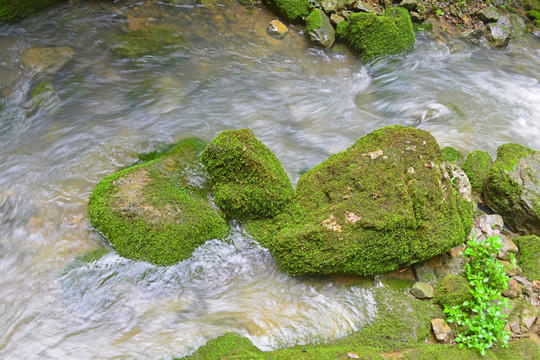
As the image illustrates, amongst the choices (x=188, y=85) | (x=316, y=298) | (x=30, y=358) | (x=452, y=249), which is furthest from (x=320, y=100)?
(x=30, y=358)

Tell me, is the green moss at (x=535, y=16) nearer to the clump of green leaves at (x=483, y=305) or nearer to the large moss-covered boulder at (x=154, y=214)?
the clump of green leaves at (x=483, y=305)

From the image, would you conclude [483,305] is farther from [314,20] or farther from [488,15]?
[488,15]

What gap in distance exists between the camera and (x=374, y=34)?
351 inches

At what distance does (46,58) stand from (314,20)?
215 inches

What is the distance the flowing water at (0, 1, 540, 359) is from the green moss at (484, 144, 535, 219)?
3.54ft

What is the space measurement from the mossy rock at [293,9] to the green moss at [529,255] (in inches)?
254

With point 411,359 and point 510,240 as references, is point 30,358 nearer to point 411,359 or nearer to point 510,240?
point 411,359

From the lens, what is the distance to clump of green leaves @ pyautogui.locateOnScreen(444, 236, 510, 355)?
3.87 metres

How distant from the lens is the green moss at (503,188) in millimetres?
5559

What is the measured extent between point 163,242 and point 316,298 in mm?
1711

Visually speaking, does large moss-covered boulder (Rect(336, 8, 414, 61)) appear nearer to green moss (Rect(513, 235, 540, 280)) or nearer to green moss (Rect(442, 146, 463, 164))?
green moss (Rect(442, 146, 463, 164))

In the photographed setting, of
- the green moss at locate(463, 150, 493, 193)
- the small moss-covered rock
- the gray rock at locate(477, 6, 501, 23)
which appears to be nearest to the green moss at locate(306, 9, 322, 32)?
the green moss at locate(463, 150, 493, 193)

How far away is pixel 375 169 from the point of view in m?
4.61

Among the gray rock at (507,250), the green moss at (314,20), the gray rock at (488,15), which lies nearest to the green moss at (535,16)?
the gray rock at (488,15)
